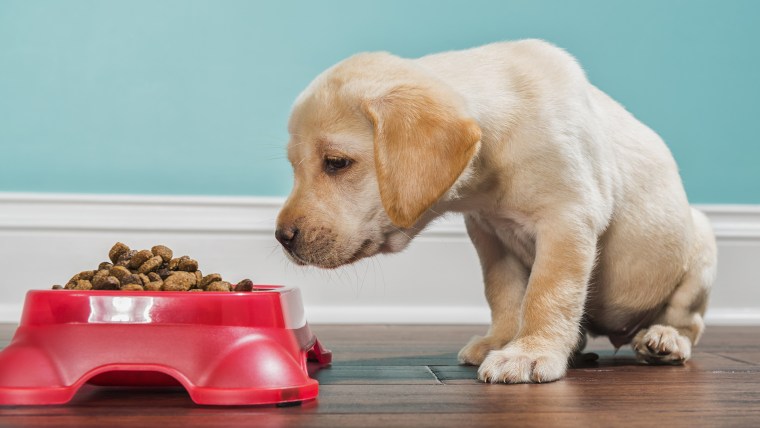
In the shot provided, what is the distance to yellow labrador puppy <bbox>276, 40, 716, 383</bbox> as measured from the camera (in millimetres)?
1607

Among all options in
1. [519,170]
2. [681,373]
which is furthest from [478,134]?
[681,373]

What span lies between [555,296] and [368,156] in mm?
477

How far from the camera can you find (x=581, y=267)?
1783 millimetres

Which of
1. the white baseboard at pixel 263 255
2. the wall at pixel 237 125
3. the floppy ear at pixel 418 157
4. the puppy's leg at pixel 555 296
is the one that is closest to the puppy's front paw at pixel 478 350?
the puppy's leg at pixel 555 296

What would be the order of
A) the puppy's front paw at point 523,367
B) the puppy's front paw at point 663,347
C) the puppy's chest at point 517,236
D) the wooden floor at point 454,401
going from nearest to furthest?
the wooden floor at point 454,401, the puppy's front paw at point 523,367, the puppy's chest at point 517,236, the puppy's front paw at point 663,347

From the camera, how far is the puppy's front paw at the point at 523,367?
164 cm

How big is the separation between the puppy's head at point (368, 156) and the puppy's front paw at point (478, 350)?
340 mm

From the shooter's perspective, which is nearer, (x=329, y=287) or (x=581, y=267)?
(x=581, y=267)

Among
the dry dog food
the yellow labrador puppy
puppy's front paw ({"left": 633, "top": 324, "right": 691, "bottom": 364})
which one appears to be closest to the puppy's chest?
the yellow labrador puppy

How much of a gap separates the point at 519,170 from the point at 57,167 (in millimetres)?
1960

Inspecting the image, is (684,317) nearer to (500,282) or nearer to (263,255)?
(500,282)

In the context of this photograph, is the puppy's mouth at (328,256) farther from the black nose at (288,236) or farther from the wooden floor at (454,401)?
the wooden floor at (454,401)

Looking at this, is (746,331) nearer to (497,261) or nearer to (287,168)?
(497,261)

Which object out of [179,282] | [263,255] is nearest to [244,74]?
[263,255]
